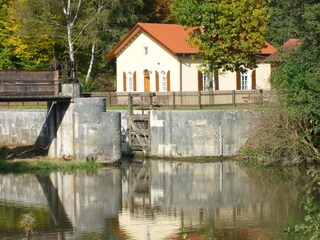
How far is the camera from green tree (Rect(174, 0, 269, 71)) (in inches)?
1957

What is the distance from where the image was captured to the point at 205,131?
4069 centimetres

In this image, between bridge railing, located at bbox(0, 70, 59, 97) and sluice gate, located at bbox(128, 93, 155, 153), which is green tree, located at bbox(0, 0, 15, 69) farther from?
bridge railing, located at bbox(0, 70, 59, 97)

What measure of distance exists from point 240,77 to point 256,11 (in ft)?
23.9

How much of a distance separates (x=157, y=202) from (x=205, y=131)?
37.7 feet

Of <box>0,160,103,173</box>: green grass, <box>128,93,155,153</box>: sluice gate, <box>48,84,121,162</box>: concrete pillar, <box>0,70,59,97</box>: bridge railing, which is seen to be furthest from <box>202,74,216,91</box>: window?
<box>0,160,103,173</box>: green grass

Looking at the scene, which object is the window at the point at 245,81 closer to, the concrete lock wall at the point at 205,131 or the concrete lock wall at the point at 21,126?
the concrete lock wall at the point at 205,131

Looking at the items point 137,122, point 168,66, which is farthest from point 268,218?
point 168,66

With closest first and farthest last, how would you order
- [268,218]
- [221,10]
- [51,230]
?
[51,230] → [268,218] → [221,10]

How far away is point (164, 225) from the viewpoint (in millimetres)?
25156

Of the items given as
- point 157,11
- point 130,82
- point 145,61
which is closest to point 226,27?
point 145,61

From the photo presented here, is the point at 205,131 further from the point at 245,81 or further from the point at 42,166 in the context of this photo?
the point at 245,81

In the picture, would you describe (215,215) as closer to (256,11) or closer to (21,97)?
(21,97)

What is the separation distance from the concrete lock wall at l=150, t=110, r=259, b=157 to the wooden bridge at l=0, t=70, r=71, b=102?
17.5ft

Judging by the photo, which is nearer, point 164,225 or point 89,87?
point 164,225
